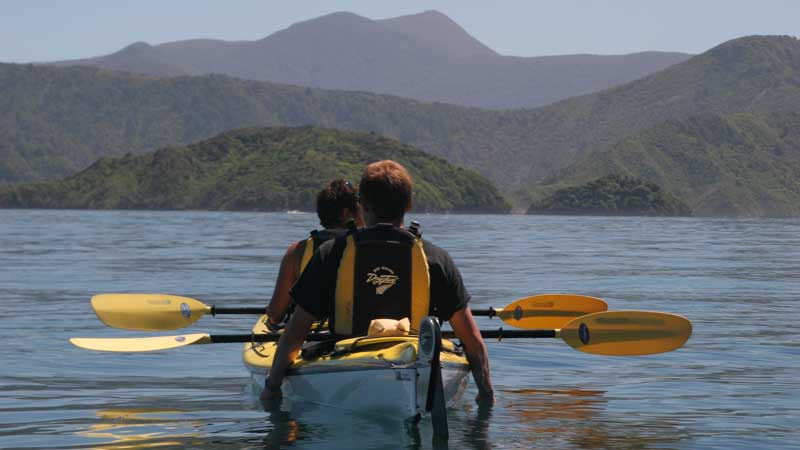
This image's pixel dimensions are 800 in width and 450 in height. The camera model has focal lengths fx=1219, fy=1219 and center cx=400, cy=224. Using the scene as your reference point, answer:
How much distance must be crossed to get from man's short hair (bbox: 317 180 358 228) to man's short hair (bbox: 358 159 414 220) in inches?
63.6

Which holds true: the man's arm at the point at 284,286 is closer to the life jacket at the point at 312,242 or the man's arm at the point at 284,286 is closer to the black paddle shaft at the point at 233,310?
the life jacket at the point at 312,242

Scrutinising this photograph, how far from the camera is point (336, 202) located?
10273mm

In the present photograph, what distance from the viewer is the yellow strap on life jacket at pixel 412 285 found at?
28.7 feet

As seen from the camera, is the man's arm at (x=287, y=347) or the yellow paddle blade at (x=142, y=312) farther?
the yellow paddle blade at (x=142, y=312)

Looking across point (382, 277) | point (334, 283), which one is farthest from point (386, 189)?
point (334, 283)

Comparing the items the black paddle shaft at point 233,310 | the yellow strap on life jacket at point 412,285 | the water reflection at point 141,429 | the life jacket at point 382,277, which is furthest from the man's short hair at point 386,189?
the black paddle shaft at point 233,310

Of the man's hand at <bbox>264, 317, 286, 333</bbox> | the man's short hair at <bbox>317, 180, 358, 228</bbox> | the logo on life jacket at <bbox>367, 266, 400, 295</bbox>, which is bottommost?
the man's hand at <bbox>264, 317, 286, 333</bbox>

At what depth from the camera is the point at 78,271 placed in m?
32.9

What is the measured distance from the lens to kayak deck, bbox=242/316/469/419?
841cm

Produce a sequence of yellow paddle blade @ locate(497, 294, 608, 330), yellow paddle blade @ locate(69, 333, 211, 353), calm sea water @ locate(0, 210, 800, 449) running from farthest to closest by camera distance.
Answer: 1. yellow paddle blade @ locate(497, 294, 608, 330)
2. yellow paddle blade @ locate(69, 333, 211, 353)
3. calm sea water @ locate(0, 210, 800, 449)

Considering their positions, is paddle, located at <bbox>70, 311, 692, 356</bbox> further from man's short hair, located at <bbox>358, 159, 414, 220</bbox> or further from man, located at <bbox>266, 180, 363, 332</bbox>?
man's short hair, located at <bbox>358, 159, 414, 220</bbox>

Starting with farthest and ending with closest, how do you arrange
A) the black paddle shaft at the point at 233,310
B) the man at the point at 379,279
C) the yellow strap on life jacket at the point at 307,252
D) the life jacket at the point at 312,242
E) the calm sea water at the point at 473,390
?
1. the black paddle shaft at the point at 233,310
2. the yellow strap on life jacket at the point at 307,252
3. the life jacket at the point at 312,242
4. the calm sea water at the point at 473,390
5. the man at the point at 379,279

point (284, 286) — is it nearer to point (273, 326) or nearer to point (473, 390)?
point (273, 326)

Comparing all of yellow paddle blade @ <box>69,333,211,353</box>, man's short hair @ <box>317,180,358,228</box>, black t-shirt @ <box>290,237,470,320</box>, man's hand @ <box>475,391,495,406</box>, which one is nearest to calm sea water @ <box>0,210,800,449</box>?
man's hand @ <box>475,391,495,406</box>
